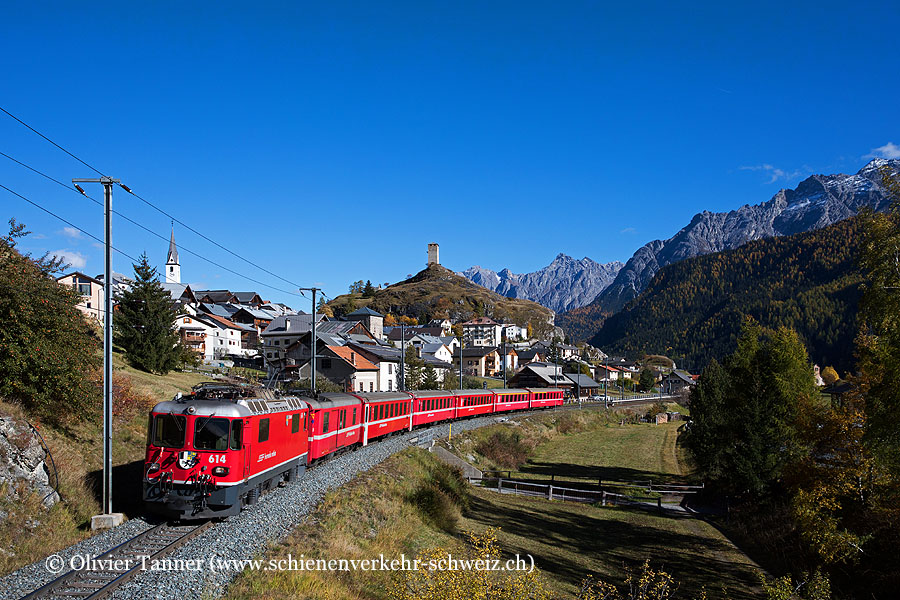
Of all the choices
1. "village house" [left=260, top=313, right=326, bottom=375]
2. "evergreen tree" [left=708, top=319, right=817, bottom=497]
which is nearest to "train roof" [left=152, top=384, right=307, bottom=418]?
"evergreen tree" [left=708, top=319, right=817, bottom=497]

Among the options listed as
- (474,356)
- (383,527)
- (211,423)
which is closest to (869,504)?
(383,527)

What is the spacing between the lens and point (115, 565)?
1152cm

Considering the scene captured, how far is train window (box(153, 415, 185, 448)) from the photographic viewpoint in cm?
1508

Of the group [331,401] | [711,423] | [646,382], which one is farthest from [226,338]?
[646,382]

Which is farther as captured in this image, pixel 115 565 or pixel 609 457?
pixel 609 457

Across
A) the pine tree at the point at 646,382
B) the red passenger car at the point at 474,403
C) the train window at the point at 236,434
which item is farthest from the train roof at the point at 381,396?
the pine tree at the point at 646,382

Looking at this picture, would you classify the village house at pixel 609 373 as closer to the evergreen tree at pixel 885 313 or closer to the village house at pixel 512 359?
the village house at pixel 512 359

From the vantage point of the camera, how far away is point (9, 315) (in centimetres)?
1734

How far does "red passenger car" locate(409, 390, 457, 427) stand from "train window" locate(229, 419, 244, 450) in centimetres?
2552

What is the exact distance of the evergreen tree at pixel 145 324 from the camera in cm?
3816

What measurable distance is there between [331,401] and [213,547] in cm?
1210

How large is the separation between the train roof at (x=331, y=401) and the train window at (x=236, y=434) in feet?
21.4

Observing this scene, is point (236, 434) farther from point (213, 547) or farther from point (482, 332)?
point (482, 332)

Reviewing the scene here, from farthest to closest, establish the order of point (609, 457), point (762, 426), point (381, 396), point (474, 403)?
point (474, 403) → point (609, 457) → point (381, 396) → point (762, 426)
